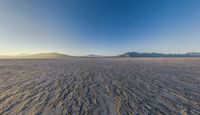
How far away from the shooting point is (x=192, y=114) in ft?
12.2

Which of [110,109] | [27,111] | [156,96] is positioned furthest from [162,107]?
[27,111]

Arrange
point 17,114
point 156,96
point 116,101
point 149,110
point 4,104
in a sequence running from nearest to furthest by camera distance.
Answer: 1. point 17,114
2. point 149,110
3. point 4,104
4. point 116,101
5. point 156,96

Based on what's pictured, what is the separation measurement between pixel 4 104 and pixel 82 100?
3378 millimetres

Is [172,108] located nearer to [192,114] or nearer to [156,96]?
[192,114]

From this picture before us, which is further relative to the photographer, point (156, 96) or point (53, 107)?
point (156, 96)

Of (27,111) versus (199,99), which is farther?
(199,99)

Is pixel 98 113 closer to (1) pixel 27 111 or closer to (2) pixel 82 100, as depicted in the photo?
(2) pixel 82 100

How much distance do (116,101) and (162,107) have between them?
1974 millimetres

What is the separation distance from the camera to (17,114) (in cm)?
365

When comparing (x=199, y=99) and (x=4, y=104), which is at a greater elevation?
(x=4, y=104)

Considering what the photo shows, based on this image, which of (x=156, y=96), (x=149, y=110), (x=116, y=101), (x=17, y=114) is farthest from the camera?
(x=156, y=96)

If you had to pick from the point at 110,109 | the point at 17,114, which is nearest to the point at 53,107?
the point at 17,114

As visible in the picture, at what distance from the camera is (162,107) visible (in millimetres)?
4211

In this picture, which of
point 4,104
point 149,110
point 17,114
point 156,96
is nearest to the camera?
point 17,114
